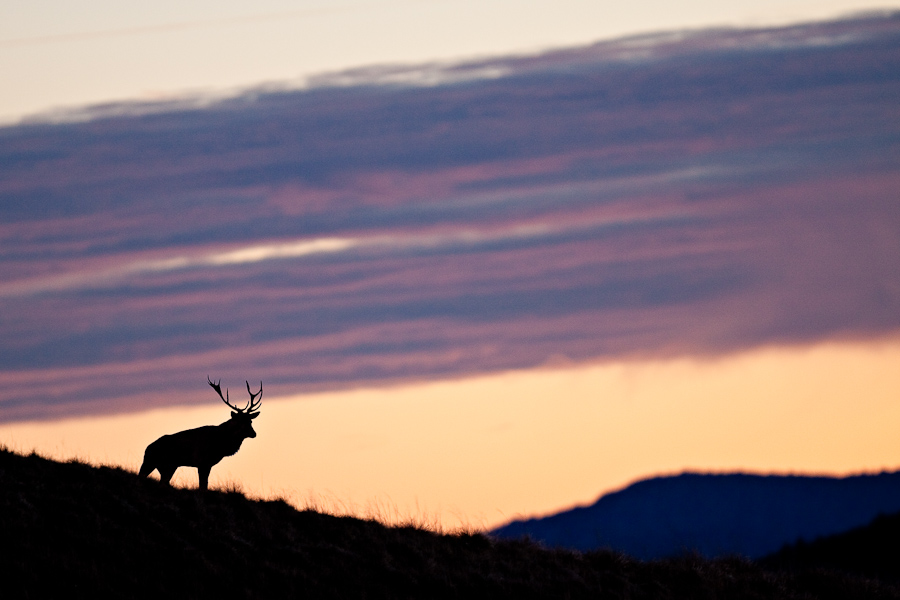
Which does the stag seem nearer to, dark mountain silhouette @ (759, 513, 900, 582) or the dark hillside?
the dark hillside

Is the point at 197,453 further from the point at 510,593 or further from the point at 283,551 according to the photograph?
the point at 510,593

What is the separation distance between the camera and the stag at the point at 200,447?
2619 cm

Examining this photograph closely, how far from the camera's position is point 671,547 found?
2773 cm

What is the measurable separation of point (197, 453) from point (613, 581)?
8947mm

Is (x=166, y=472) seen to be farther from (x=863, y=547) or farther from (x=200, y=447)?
(x=863, y=547)

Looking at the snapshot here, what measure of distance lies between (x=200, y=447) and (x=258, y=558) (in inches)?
196

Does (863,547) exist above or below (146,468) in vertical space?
above

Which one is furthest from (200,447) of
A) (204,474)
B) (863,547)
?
(863,547)

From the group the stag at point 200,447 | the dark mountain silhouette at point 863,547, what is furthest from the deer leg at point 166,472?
the dark mountain silhouette at point 863,547

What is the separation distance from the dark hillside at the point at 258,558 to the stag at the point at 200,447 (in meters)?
1.15

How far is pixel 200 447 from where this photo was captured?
88.1ft

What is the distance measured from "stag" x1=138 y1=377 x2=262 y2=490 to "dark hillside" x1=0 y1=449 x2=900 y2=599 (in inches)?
45.1

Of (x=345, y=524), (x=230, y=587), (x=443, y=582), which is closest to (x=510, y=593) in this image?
(x=443, y=582)

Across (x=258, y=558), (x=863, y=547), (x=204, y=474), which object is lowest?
(x=258, y=558)
